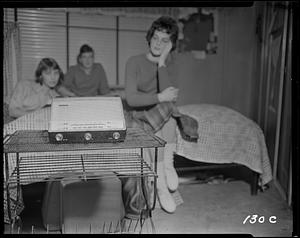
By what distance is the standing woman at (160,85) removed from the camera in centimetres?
129

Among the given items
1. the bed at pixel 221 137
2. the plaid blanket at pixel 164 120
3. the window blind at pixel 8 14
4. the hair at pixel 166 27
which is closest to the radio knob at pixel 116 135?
the plaid blanket at pixel 164 120

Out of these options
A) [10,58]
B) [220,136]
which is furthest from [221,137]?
[10,58]

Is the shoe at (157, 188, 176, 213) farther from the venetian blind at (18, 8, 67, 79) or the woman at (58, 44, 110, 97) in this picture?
the venetian blind at (18, 8, 67, 79)

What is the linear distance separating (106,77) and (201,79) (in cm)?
30

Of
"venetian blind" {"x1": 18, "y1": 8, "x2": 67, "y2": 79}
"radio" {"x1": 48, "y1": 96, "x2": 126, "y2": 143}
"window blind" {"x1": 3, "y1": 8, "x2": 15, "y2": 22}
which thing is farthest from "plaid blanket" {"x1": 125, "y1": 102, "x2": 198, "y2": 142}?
"window blind" {"x1": 3, "y1": 8, "x2": 15, "y2": 22}

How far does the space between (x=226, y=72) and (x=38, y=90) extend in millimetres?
601

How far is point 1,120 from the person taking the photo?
1220mm

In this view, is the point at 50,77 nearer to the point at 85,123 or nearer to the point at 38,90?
the point at 38,90

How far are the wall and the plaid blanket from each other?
44 millimetres

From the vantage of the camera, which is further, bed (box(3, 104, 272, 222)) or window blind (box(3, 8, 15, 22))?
bed (box(3, 104, 272, 222))

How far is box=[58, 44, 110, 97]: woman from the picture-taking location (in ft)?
4.19

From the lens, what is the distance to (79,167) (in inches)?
49.9

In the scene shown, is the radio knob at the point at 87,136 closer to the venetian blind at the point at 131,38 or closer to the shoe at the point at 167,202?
the venetian blind at the point at 131,38
